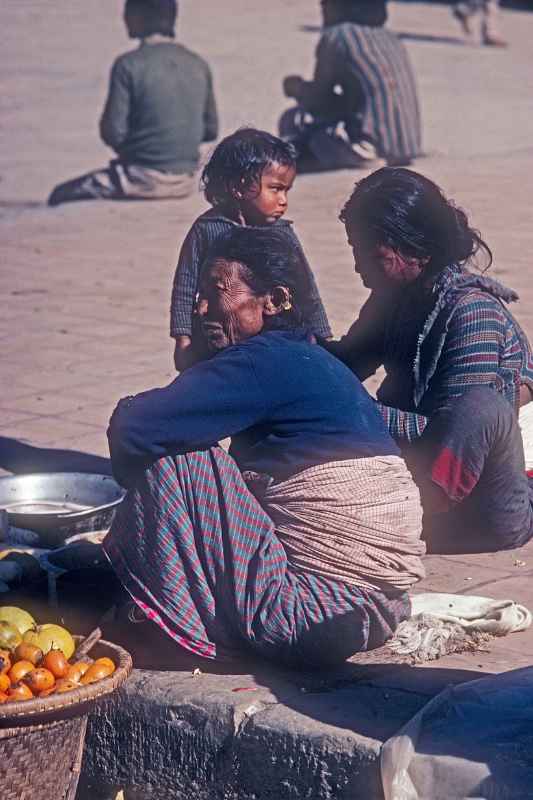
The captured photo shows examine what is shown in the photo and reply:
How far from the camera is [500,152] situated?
12.5 m

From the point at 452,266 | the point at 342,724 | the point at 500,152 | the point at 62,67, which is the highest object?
the point at 452,266

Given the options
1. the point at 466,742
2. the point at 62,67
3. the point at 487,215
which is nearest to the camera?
the point at 466,742

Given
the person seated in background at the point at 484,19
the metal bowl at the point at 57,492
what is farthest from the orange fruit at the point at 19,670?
the person seated in background at the point at 484,19

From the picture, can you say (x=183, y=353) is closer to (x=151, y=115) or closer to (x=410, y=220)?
(x=410, y=220)

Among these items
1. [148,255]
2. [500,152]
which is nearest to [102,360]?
[148,255]

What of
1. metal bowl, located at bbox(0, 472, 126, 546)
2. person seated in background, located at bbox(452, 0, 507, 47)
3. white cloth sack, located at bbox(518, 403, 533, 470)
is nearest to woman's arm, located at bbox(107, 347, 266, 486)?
metal bowl, located at bbox(0, 472, 126, 546)

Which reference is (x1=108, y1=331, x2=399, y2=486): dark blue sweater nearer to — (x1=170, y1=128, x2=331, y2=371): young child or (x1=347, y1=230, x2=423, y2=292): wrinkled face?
(x1=347, y1=230, x2=423, y2=292): wrinkled face

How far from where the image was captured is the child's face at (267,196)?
4.36m

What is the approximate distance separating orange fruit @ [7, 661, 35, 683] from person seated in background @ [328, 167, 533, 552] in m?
1.34

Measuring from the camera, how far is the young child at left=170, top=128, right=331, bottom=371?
433cm

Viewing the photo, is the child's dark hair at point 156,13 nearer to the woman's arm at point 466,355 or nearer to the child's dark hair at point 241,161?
the child's dark hair at point 241,161

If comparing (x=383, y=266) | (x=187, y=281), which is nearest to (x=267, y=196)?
(x=187, y=281)

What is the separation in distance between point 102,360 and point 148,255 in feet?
8.19

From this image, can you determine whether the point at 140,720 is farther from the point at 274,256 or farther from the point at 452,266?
the point at 452,266
